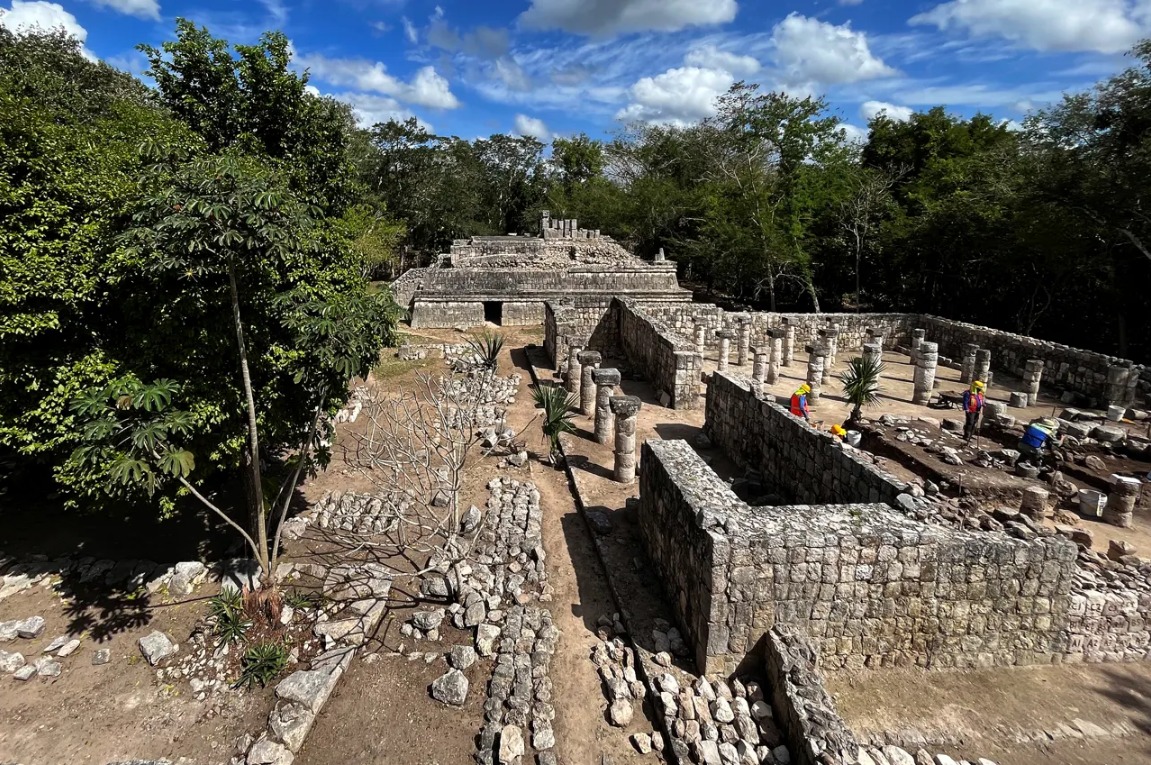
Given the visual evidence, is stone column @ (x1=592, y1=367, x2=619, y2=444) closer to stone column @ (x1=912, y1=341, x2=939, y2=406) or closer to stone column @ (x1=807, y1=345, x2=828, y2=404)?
stone column @ (x1=807, y1=345, x2=828, y2=404)

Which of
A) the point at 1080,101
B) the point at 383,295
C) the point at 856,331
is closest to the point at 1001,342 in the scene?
the point at 856,331

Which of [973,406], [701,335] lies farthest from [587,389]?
[973,406]

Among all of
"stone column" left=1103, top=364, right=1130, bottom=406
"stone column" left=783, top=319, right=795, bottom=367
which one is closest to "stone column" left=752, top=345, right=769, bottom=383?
"stone column" left=783, top=319, right=795, bottom=367

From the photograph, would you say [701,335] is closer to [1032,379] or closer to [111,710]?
[1032,379]

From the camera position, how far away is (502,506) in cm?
870

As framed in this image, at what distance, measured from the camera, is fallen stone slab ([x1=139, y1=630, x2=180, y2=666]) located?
6.11 metres

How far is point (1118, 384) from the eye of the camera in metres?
13.2

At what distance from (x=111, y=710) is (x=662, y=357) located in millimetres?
11161

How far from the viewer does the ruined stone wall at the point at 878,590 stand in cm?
509

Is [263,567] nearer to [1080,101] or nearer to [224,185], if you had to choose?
[224,185]

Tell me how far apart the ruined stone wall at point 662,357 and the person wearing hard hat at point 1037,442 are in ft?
19.0

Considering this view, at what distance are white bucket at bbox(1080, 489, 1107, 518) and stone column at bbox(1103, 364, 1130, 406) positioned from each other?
686 centimetres

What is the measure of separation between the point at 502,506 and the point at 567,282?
15640 millimetres

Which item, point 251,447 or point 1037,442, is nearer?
point 251,447
